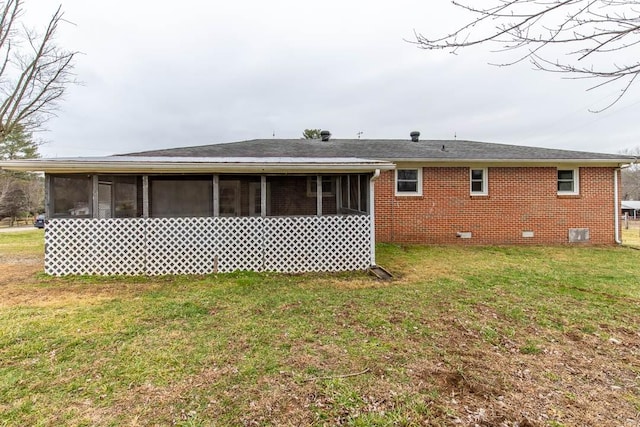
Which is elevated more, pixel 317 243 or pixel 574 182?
pixel 574 182

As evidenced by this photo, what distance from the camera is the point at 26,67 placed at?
49.4 ft

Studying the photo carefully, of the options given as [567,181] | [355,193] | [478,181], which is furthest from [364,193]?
[567,181]

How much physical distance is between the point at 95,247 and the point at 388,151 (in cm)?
897

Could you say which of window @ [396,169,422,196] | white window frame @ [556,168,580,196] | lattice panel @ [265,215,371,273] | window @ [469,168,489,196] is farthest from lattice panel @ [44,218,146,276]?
white window frame @ [556,168,580,196]

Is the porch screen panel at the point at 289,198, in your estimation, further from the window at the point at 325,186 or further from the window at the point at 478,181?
the window at the point at 478,181

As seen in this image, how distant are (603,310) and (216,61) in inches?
596

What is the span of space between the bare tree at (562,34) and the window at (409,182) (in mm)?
8027

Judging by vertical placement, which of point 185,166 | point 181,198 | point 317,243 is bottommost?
point 317,243

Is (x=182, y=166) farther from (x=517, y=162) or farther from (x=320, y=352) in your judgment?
(x=517, y=162)

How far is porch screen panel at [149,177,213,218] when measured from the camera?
30.2 feet

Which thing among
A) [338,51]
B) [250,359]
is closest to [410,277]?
[250,359]

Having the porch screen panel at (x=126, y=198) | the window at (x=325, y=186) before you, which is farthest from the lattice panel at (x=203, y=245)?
the window at (x=325, y=186)

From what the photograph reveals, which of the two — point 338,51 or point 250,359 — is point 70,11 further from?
point 250,359

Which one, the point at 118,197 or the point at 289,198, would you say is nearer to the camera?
the point at 118,197
